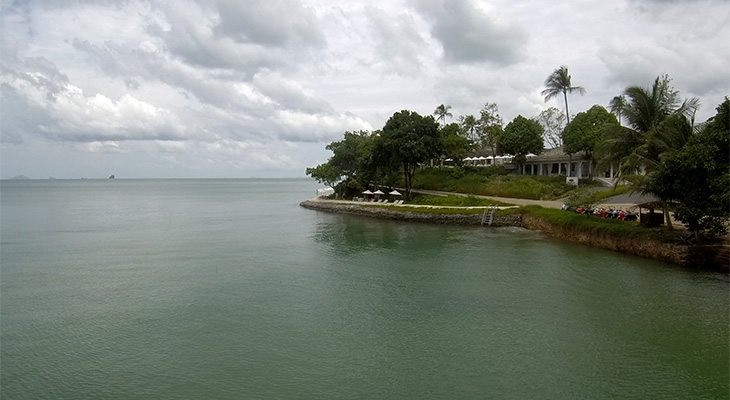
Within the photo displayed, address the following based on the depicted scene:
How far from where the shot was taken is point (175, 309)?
17.9 m

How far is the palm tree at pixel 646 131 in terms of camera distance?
2594 cm

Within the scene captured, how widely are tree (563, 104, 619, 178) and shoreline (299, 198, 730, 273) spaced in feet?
56.2

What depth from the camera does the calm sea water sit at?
39.1 ft

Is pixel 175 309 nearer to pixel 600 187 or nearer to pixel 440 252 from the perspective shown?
pixel 440 252

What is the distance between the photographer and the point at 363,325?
52.1 feet

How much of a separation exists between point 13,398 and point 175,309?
21.9 feet

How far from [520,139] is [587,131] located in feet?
31.3

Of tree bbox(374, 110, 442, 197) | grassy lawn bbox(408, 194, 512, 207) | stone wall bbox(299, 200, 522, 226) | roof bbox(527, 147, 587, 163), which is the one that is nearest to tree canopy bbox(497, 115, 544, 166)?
roof bbox(527, 147, 587, 163)

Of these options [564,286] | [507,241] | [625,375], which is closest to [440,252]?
[507,241]

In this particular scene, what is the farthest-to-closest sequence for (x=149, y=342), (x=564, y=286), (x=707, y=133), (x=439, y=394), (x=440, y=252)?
(x=440, y=252)
(x=707, y=133)
(x=564, y=286)
(x=149, y=342)
(x=439, y=394)

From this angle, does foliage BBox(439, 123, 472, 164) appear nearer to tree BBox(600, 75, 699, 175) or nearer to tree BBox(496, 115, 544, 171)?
tree BBox(496, 115, 544, 171)

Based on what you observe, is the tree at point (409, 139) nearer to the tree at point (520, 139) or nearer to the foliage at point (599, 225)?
the tree at point (520, 139)

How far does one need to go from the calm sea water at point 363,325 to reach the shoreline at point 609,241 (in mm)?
952

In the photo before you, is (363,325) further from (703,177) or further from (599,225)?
(599,225)
